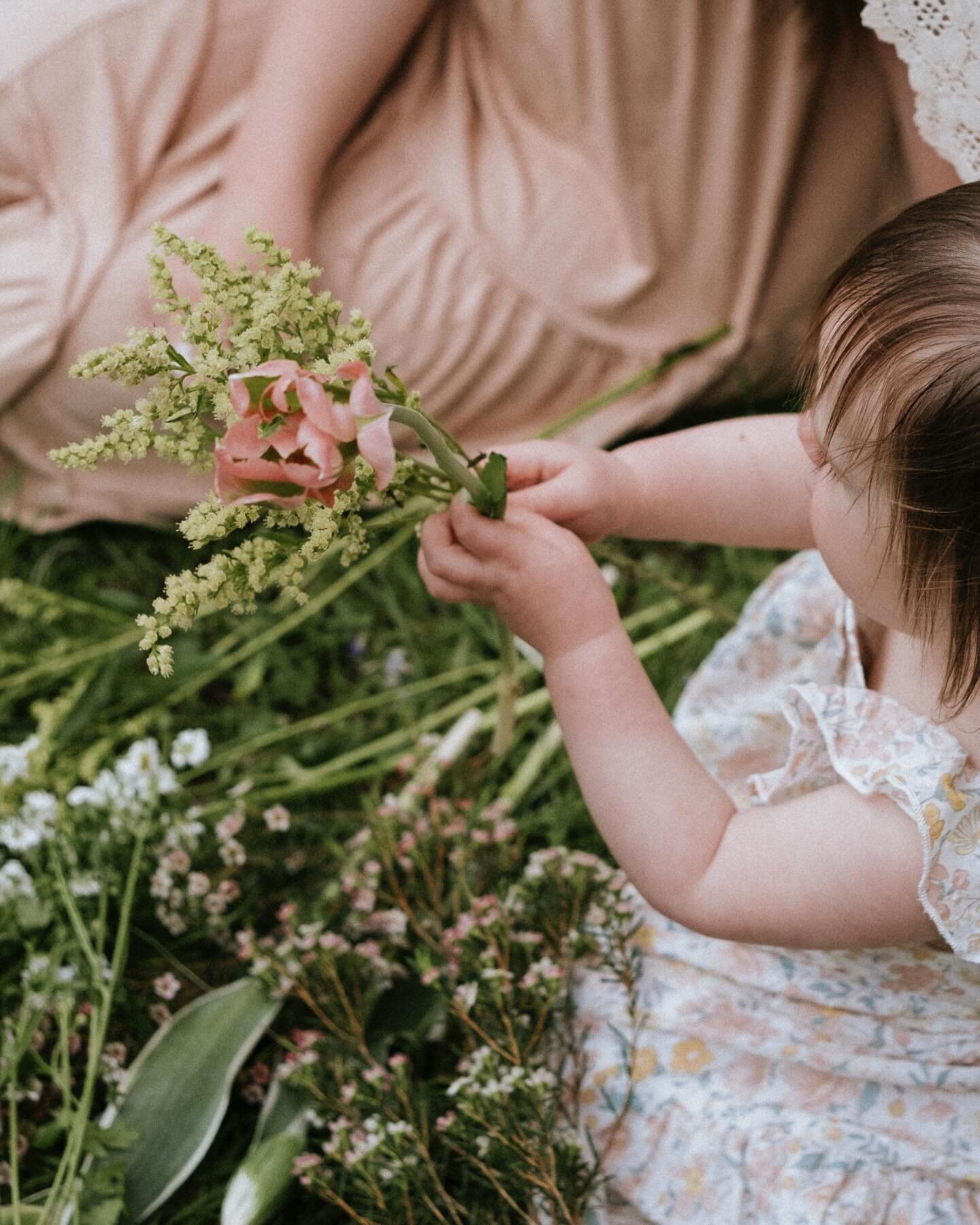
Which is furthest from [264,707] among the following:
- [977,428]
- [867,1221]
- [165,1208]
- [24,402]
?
[977,428]

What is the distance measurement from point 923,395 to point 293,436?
0.35 m

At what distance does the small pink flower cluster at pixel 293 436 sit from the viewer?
0.52 metres

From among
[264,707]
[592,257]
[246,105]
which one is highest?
[246,105]

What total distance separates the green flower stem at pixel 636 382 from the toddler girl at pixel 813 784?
1.75ft

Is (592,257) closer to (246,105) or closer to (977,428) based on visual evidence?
(246,105)

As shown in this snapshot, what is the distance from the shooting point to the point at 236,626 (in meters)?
1.55

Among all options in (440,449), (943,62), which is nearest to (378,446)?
(440,449)

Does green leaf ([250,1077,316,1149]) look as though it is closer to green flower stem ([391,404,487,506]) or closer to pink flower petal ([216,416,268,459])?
green flower stem ([391,404,487,506])

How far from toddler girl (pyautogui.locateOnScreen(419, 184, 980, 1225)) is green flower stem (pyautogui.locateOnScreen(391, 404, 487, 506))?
5cm

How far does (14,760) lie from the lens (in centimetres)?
120

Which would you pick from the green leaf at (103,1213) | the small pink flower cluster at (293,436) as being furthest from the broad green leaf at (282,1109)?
the small pink flower cluster at (293,436)

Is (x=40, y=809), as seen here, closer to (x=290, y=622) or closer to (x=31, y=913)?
(x=31, y=913)

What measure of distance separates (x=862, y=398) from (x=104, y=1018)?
75cm

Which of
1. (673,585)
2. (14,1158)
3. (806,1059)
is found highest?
(673,585)
